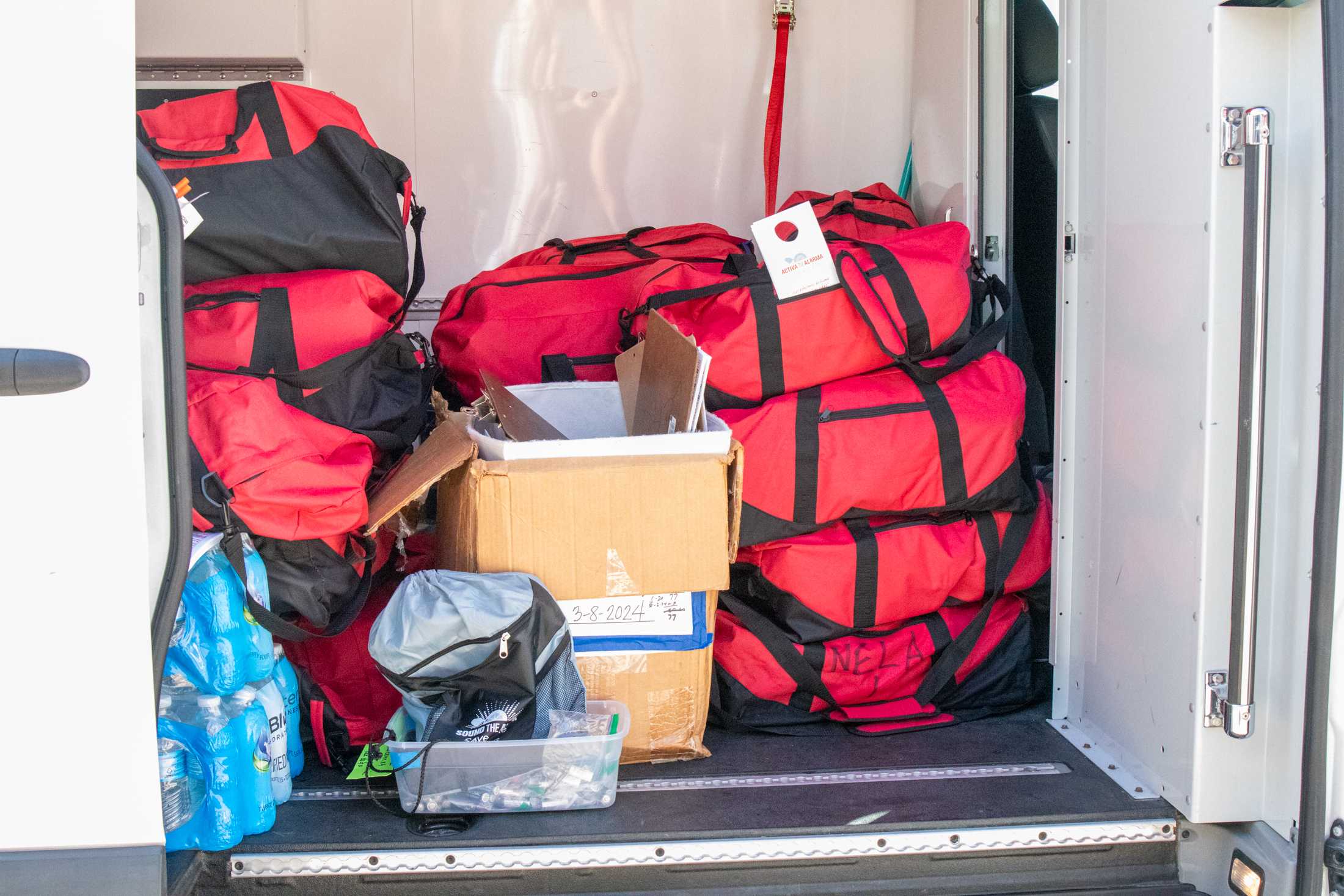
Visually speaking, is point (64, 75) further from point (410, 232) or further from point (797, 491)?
point (410, 232)

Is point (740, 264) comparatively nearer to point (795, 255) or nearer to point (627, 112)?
point (795, 255)

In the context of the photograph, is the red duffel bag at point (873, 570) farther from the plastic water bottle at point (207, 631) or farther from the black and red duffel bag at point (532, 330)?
the plastic water bottle at point (207, 631)

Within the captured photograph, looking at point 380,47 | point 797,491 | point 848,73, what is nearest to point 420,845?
point 797,491

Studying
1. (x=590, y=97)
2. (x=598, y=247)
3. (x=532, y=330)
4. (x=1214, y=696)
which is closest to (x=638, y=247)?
(x=598, y=247)

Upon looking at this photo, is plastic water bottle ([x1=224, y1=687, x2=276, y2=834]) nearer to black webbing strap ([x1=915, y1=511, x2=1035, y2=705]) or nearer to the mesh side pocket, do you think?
the mesh side pocket

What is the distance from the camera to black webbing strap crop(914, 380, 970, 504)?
7.52 ft

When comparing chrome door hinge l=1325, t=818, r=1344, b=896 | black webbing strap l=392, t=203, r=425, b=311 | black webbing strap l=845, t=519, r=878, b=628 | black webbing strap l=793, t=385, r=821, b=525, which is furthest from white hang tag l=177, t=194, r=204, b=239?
chrome door hinge l=1325, t=818, r=1344, b=896

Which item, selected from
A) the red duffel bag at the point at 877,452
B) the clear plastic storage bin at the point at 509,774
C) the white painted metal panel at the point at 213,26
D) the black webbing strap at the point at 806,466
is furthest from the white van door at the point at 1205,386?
the white painted metal panel at the point at 213,26

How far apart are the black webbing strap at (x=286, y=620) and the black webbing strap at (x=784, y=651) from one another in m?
0.75

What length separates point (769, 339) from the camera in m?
2.27

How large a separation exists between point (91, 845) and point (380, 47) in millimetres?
2421

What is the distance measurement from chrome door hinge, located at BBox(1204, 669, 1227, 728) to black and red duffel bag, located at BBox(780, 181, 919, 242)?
56.0 inches

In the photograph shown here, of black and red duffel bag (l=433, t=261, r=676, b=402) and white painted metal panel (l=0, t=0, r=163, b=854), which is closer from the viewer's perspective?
white painted metal panel (l=0, t=0, r=163, b=854)

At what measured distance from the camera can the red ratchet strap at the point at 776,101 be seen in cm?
312
